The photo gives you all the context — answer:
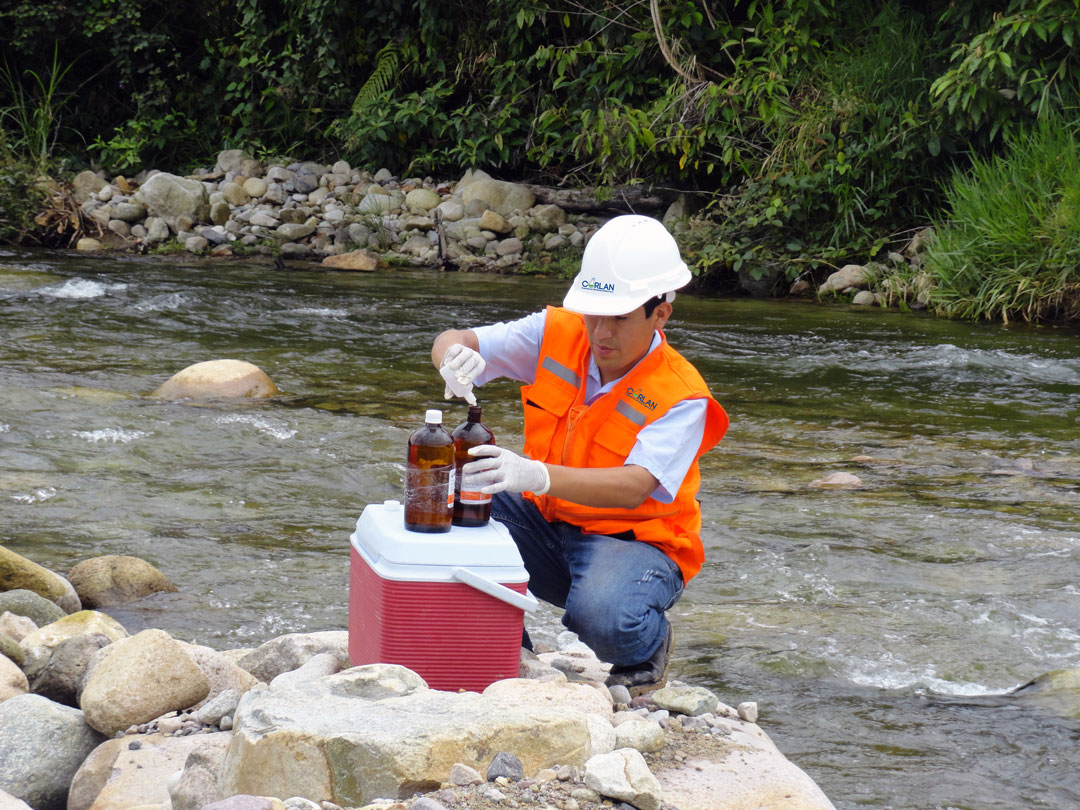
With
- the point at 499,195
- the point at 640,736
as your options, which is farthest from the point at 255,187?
the point at 640,736

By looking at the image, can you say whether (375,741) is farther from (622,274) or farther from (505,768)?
(622,274)

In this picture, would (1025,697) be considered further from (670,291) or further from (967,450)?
(967,450)

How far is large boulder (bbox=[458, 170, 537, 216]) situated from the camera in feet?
47.6

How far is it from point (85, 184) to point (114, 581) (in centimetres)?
1255

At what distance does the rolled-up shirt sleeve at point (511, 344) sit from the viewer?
3.33 m

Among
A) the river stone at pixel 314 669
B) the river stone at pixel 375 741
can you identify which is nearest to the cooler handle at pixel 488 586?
the river stone at pixel 375 741

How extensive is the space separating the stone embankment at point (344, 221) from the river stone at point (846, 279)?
130 inches

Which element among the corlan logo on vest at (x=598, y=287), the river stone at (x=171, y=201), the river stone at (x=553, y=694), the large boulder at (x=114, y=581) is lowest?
the large boulder at (x=114, y=581)

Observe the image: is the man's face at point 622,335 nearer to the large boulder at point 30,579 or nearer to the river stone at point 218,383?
the large boulder at point 30,579

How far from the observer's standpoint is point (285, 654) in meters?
3.08

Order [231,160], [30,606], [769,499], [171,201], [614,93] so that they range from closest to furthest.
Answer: [30,606]
[769,499]
[614,93]
[171,201]
[231,160]

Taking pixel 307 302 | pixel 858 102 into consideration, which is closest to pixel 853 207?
pixel 858 102

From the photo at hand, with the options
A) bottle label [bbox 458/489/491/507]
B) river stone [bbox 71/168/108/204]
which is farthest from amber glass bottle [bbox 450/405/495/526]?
river stone [bbox 71/168/108/204]

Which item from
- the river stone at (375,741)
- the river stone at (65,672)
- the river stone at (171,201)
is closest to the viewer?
the river stone at (375,741)
